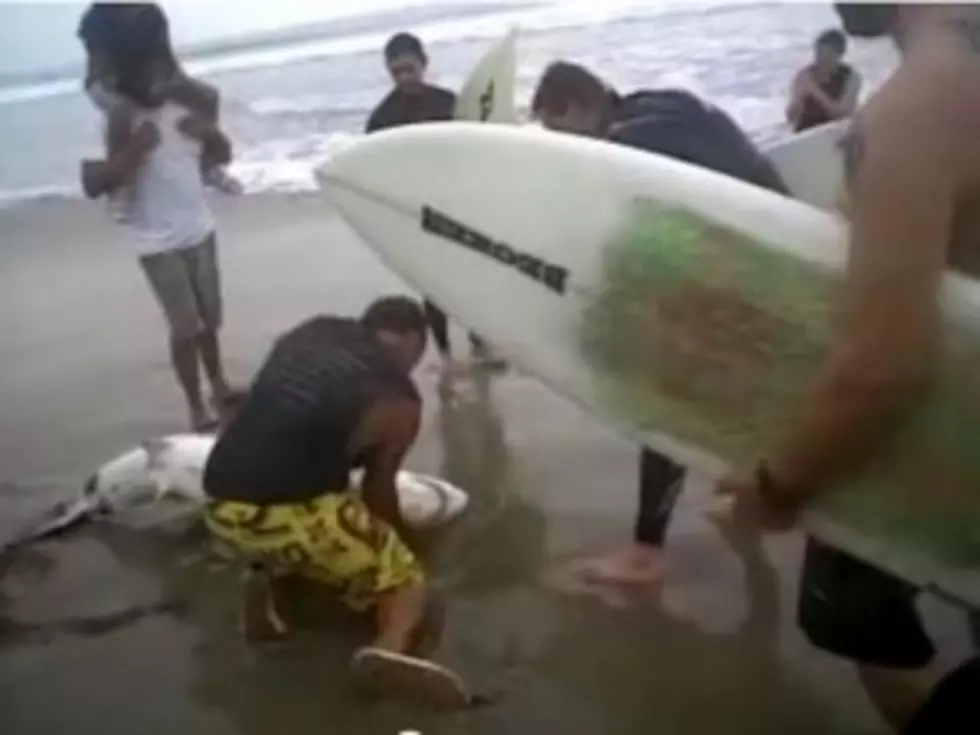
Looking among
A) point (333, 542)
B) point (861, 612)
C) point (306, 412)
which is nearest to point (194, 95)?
point (306, 412)

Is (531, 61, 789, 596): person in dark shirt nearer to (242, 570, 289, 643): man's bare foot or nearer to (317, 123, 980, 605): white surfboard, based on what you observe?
(317, 123, 980, 605): white surfboard

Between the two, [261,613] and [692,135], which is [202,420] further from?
[692,135]

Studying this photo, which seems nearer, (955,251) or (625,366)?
(955,251)

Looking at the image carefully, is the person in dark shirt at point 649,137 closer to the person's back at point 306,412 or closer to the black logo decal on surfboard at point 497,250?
the black logo decal on surfboard at point 497,250

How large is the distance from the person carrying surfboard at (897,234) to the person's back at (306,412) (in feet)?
1.27

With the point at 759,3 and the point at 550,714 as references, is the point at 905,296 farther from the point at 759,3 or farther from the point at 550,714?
the point at 550,714

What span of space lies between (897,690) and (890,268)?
1.33ft

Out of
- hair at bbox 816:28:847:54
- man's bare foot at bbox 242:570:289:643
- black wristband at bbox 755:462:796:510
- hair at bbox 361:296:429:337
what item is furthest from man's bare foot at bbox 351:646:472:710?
hair at bbox 816:28:847:54

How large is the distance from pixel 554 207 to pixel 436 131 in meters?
0.16

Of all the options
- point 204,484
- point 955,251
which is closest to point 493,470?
point 204,484

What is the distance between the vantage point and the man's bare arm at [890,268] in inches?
31.7

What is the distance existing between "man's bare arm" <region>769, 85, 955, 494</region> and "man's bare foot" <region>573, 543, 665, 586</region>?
1.62ft

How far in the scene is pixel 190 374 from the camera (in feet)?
4.74

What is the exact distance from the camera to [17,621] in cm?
134
